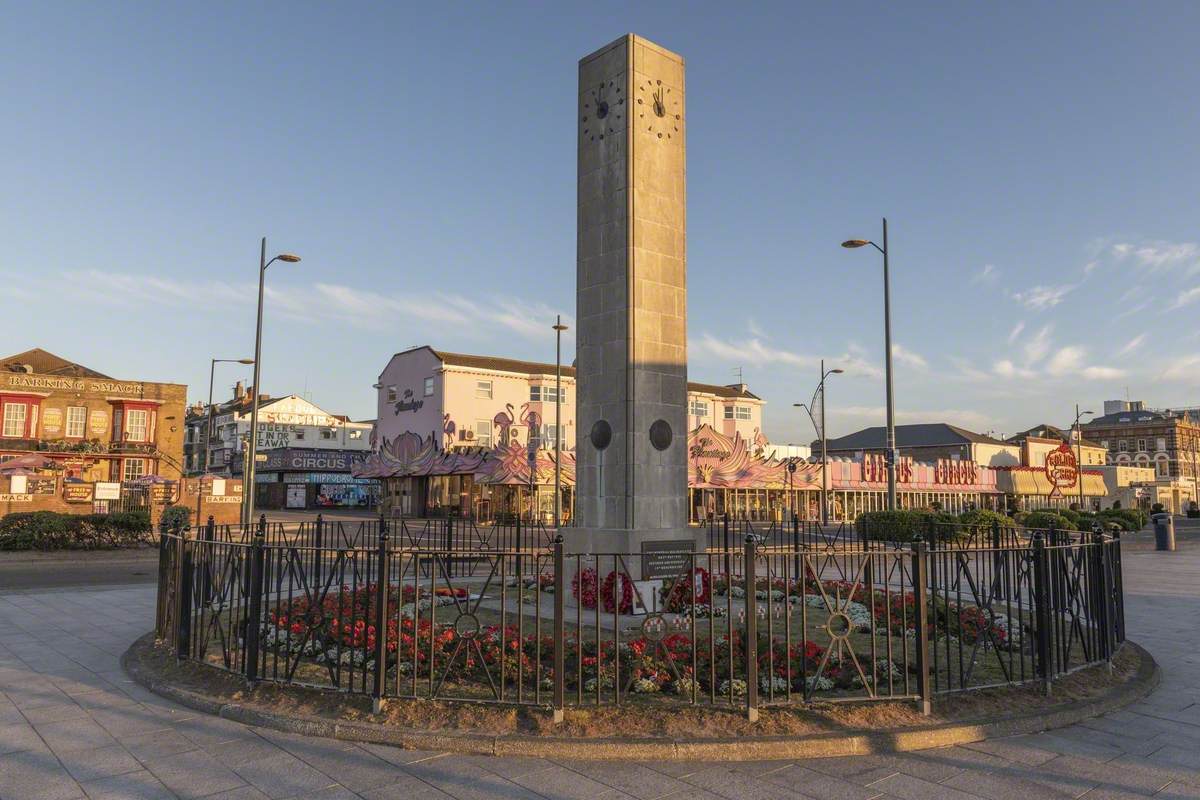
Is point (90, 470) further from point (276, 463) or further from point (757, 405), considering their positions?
point (757, 405)

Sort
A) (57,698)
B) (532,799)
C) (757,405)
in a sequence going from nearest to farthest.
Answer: (532,799)
(57,698)
(757,405)

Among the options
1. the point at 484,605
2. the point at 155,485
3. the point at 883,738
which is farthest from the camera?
the point at 155,485

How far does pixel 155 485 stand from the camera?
119 feet

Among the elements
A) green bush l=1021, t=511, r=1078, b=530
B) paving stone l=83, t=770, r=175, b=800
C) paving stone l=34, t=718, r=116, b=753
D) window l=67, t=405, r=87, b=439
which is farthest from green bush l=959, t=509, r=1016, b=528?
window l=67, t=405, r=87, b=439

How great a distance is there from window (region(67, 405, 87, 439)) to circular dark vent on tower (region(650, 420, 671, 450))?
5452 cm

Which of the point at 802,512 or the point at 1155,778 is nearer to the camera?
the point at 1155,778

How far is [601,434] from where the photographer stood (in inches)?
550

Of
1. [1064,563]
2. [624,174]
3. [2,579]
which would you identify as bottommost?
[2,579]

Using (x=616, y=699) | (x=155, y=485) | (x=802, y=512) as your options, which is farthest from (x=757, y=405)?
(x=616, y=699)

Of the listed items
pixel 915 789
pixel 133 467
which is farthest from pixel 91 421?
pixel 915 789

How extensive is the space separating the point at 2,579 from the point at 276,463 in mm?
62464

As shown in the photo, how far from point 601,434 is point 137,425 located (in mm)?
53825

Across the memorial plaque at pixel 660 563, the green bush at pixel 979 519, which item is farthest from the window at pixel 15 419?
the memorial plaque at pixel 660 563

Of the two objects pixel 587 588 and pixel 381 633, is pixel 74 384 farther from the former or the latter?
pixel 381 633
